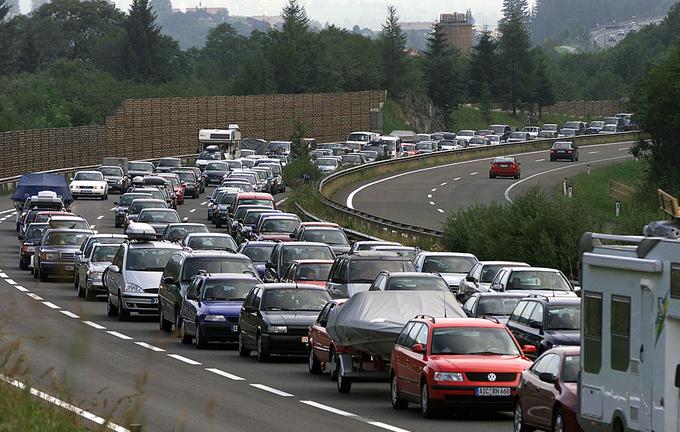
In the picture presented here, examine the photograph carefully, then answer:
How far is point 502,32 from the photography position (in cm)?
19650

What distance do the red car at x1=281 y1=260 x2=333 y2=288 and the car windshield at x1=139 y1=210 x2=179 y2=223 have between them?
2159 cm

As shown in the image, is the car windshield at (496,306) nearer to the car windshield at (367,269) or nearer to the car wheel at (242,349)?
the car wheel at (242,349)

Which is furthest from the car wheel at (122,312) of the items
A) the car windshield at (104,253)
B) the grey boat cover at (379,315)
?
the grey boat cover at (379,315)

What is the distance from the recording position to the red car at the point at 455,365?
21.0 metres

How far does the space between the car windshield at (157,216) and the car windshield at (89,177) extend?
88.3ft

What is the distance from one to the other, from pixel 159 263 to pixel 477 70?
15184 centimetres

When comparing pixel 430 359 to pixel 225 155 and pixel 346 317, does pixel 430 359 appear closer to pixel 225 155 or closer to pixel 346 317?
pixel 346 317

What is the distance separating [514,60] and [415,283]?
163 m

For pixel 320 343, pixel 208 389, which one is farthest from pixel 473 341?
pixel 320 343

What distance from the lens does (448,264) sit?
3806 centimetres

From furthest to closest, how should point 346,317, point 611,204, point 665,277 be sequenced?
point 611,204 → point 346,317 → point 665,277

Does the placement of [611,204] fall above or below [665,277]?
below

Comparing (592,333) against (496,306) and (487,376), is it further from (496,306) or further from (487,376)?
(496,306)

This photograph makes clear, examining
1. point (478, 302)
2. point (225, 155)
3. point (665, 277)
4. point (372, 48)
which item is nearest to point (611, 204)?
point (225, 155)
